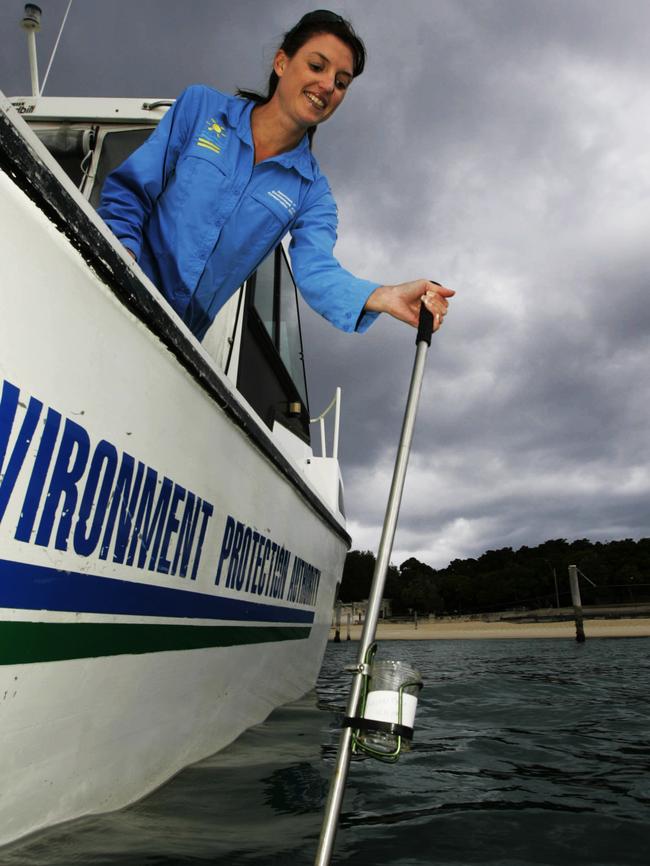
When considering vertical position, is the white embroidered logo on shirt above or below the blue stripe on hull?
above

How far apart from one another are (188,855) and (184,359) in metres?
1.28

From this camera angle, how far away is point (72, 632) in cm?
137

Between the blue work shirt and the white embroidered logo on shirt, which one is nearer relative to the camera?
the blue work shirt

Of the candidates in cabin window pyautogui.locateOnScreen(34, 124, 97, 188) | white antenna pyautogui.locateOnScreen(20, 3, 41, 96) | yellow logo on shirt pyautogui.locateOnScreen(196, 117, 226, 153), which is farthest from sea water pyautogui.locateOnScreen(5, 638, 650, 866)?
white antenna pyautogui.locateOnScreen(20, 3, 41, 96)

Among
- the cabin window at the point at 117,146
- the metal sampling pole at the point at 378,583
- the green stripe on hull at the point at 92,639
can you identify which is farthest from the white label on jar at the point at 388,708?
→ the cabin window at the point at 117,146

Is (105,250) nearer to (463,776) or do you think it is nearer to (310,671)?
(463,776)

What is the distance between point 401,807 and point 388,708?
38.8 inches

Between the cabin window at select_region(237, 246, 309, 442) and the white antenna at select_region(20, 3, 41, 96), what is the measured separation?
1.87 m

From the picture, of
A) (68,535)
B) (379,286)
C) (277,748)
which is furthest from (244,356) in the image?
(68,535)

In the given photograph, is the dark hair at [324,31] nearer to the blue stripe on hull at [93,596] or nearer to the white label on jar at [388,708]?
the blue stripe on hull at [93,596]

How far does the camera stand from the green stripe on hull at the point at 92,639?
1199 millimetres

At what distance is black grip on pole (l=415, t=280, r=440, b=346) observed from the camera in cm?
206

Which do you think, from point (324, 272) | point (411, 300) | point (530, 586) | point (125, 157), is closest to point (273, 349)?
point (125, 157)

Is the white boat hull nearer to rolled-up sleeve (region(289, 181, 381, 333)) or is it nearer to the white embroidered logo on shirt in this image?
rolled-up sleeve (region(289, 181, 381, 333))
